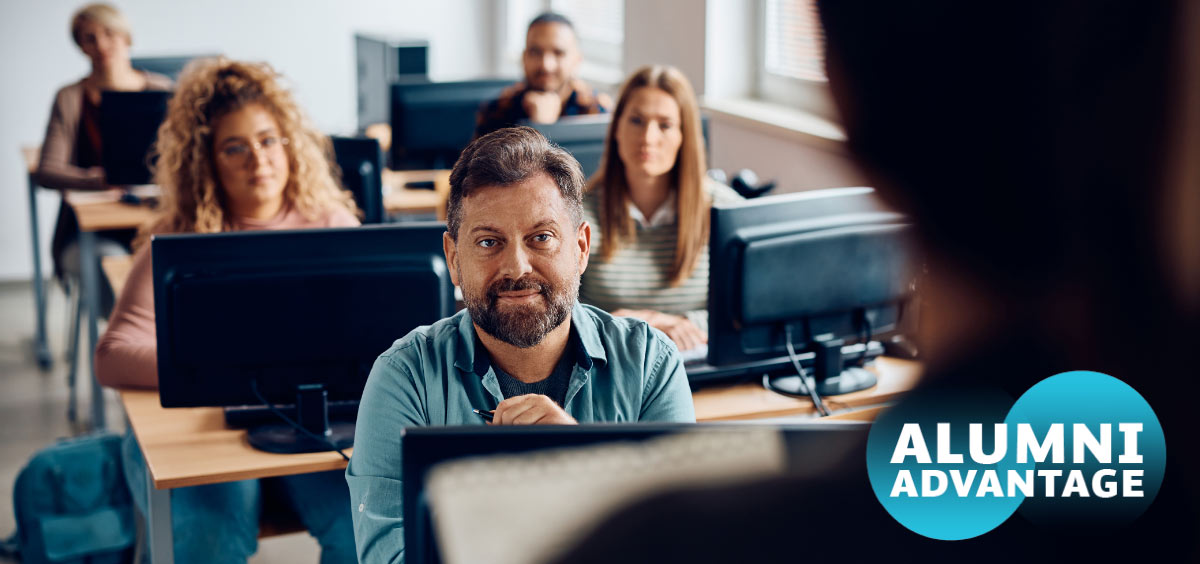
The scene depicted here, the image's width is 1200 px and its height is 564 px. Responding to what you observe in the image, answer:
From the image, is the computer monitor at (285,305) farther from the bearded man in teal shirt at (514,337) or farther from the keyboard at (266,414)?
the bearded man in teal shirt at (514,337)

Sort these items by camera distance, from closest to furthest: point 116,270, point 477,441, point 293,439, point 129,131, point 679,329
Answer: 1. point 477,441
2. point 293,439
3. point 679,329
4. point 116,270
5. point 129,131

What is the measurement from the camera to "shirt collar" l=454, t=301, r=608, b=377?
141 cm

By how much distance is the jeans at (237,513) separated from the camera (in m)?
1.91

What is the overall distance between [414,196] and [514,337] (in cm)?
255

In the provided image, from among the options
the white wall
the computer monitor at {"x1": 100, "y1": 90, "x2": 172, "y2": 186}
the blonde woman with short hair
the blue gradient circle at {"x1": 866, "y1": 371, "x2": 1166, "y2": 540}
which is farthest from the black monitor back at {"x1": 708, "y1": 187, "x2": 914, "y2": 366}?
the white wall

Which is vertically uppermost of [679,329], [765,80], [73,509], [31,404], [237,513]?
[765,80]

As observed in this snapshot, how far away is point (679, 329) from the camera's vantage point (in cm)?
225

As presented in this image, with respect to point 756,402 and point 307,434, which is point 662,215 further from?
point 307,434

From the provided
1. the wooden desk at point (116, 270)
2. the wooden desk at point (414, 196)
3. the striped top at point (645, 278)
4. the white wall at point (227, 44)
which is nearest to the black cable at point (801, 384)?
the striped top at point (645, 278)

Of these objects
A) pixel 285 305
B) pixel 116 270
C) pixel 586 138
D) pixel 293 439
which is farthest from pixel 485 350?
pixel 116 270

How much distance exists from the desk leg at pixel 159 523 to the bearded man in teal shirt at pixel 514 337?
611mm

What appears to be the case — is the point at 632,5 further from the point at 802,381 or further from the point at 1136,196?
the point at 1136,196

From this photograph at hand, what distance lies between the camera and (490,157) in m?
1.39

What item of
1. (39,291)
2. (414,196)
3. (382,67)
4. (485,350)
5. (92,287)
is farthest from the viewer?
(382,67)
